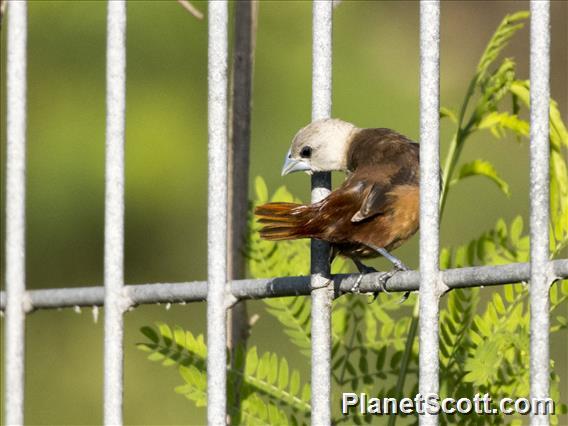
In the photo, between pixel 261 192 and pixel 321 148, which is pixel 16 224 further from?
pixel 321 148

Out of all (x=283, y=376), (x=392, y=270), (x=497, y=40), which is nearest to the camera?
(x=392, y=270)

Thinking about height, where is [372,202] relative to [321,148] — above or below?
below

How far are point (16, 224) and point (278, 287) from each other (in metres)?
0.89

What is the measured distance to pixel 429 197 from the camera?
2.25 m

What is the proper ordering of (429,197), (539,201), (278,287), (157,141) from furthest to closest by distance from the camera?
(157,141) → (278,287) → (429,197) → (539,201)

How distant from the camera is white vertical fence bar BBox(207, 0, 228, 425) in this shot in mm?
2611

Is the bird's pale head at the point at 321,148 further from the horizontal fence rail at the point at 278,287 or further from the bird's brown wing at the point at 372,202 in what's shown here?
the horizontal fence rail at the point at 278,287

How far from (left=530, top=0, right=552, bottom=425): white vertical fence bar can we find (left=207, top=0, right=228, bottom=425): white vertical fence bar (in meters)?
0.77

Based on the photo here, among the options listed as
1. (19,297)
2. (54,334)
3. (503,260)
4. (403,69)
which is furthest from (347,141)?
(54,334)

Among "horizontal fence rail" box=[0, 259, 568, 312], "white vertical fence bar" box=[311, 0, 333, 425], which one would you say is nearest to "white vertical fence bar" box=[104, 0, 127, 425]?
"horizontal fence rail" box=[0, 259, 568, 312]

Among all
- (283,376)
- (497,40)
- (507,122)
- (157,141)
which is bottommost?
(283,376)

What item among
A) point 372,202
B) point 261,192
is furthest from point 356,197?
point 261,192

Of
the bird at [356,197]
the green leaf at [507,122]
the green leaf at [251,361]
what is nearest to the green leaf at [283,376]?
the green leaf at [251,361]

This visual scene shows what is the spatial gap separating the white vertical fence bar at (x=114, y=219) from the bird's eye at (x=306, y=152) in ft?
1.40
